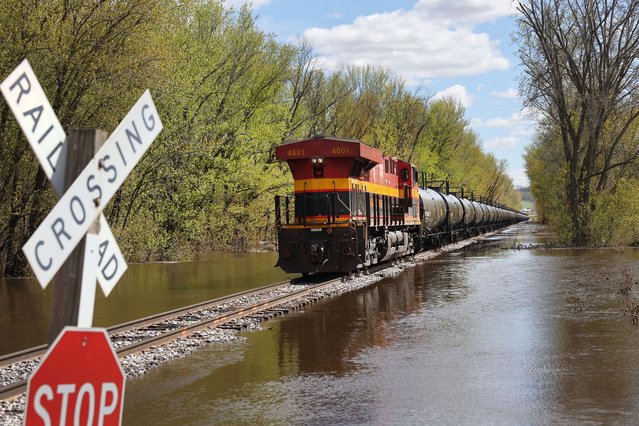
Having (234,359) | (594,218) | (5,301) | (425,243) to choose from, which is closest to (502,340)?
(234,359)

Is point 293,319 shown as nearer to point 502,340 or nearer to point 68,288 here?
point 502,340

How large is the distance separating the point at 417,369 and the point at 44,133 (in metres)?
6.84

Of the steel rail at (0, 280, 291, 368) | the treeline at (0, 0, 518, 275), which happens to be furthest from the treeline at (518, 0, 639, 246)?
the steel rail at (0, 280, 291, 368)

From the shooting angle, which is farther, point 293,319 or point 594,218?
point 594,218

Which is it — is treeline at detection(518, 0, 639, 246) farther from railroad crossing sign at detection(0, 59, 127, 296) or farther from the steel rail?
railroad crossing sign at detection(0, 59, 127, 296)

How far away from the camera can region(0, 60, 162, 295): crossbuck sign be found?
337 centimetres

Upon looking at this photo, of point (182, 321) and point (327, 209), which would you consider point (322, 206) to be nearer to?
point (327, 209)

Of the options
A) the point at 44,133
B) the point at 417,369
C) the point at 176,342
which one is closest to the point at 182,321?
the point at 176,342

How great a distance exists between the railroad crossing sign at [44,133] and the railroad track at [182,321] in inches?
193

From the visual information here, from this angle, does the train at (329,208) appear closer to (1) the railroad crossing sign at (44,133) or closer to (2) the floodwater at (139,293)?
(2) the floodwater at (139,293)

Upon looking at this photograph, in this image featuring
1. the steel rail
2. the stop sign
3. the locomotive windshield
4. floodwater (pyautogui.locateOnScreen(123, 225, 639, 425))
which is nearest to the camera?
the stop sign

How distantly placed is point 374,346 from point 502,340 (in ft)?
6.88

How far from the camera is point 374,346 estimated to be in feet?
36.3

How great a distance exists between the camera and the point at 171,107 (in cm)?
3144
